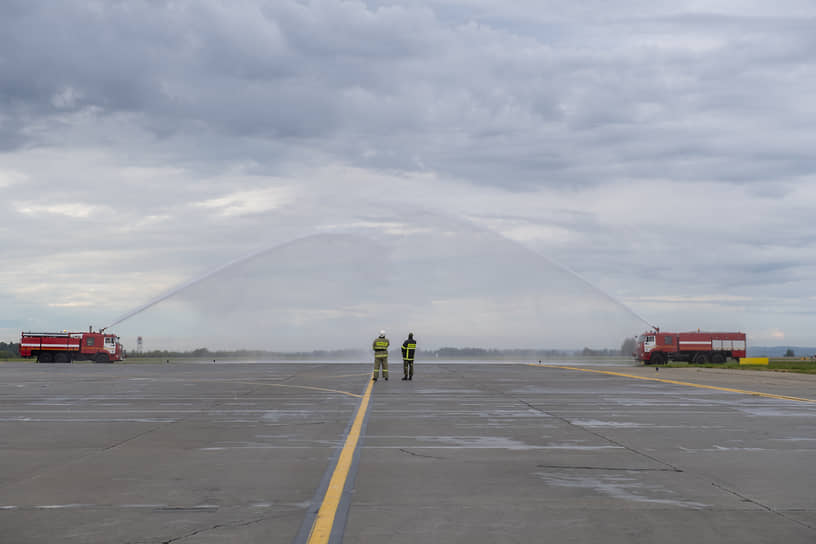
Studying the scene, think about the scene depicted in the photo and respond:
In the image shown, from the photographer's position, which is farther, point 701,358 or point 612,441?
point 701,358

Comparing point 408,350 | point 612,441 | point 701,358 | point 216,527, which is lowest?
point 216,527

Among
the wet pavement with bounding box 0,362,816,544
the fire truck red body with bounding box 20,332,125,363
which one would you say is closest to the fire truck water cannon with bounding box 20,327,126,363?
the fire truck red body with bounding box 20,332,125,363

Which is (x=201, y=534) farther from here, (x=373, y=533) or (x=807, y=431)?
(x=807, y=431)

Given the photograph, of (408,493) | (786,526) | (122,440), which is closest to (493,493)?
(408,493)

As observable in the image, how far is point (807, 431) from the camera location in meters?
16.8

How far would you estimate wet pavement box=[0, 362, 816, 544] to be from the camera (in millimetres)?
7973

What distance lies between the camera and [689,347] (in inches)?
2805

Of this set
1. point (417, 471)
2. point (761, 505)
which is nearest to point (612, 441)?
point (417, 471)

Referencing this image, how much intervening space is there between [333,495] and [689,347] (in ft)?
219

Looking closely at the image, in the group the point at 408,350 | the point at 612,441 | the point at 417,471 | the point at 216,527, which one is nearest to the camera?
the point at 216,527

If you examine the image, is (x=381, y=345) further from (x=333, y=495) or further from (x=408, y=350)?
(x=333, y=495)

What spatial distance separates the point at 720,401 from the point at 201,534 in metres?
20.7

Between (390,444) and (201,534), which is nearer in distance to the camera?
(201,534)

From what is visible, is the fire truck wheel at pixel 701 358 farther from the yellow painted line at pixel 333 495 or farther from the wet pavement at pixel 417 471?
the yellow painted line at pixel 333 495
